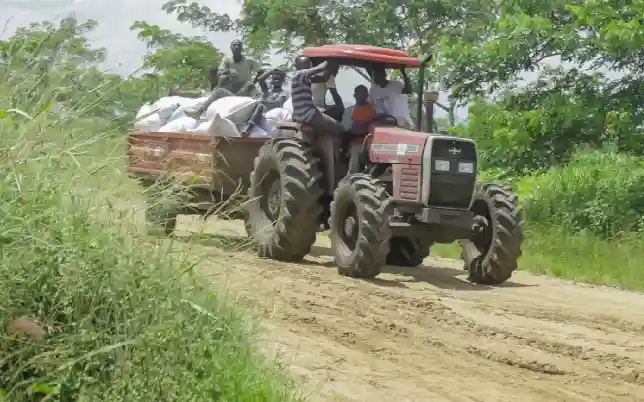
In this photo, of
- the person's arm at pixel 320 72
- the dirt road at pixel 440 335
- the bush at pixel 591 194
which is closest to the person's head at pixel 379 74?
the person's arm at pixel 320 72

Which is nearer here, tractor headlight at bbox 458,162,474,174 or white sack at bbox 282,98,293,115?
tractor headlight at bbox 458,162,474,174

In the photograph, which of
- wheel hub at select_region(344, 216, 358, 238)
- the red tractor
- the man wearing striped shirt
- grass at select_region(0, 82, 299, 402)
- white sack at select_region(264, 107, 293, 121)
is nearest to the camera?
grass at select_region(0, 82, 299, 402)

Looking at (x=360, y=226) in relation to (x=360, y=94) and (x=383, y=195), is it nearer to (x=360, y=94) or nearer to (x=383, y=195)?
(x=383, y=195)

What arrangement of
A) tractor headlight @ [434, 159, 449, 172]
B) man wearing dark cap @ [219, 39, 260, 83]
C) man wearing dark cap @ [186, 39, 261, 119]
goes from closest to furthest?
tractor headlight @ [434, 159, 449, 172] → man wearing dark cap @ [186, 39, 261, 119] → man wearing dark cap @ [219, 39, 260, 83]

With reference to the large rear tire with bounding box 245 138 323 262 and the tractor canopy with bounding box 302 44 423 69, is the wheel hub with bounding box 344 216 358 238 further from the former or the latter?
the tractor canopy with bounding box 302 44 423 69

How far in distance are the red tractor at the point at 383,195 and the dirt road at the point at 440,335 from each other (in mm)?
409

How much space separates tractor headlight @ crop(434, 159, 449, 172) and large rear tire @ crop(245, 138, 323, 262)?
1.34 metres

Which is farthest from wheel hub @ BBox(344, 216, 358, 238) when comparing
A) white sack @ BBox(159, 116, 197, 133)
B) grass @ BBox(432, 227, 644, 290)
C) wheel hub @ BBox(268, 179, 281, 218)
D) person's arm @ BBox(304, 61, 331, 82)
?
white sack @ BBox(159, 116, 197, 133)

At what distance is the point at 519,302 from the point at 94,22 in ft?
17.8

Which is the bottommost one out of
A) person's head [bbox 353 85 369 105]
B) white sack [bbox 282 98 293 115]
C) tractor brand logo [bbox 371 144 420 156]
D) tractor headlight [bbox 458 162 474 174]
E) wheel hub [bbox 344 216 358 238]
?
wheel hub [bbox 344 216 358 238]

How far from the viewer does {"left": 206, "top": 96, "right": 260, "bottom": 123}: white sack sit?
12766 millimetres

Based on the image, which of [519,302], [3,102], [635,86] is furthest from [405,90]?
[3,102]

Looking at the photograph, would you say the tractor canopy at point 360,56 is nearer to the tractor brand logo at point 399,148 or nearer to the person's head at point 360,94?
the person's head at point 360,94

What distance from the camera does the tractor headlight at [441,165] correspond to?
35.5 feet
